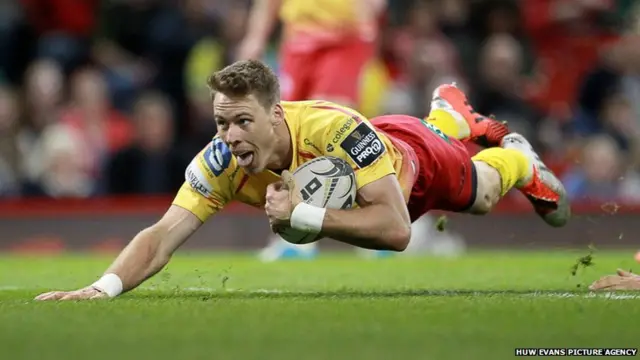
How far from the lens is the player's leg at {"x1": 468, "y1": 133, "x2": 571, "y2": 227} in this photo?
8.47 meters

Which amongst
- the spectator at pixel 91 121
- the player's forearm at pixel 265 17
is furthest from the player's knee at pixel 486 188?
the spectator at pixel 91 121

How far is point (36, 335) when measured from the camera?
5680mm

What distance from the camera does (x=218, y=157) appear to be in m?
7.36

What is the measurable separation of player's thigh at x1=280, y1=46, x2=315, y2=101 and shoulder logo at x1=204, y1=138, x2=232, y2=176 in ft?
14.3

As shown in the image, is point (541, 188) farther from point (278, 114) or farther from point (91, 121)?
point (91, 121)

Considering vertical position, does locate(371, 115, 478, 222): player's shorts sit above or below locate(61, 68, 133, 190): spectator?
below

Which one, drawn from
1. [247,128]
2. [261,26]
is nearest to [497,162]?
[247,128]

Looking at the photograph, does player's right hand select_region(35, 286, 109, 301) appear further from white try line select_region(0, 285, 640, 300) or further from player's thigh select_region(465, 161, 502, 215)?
player's thigh select_region(465, 161, 502, 215)

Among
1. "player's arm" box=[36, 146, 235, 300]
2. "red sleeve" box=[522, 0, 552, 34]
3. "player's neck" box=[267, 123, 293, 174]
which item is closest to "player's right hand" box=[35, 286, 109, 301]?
"player's arm" box=[36, 146, 235, 300]

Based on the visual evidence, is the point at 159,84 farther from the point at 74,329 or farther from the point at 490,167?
the point at 74,329

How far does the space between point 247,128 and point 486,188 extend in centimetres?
205

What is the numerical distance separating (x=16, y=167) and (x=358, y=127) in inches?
354

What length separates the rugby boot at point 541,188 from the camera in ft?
29.2

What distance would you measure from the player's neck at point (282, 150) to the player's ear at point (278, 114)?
3cm
